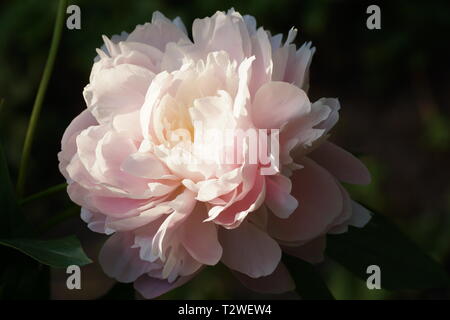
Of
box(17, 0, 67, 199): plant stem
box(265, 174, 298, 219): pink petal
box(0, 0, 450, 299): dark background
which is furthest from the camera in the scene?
box(0, 0, 450, 299): dark background

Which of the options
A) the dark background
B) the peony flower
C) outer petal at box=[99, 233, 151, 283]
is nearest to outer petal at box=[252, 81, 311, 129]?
the peony flower

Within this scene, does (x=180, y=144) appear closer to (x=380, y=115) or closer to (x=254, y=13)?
(x=254, y=13)

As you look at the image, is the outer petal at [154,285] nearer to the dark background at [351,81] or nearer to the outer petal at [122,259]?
the outer petal at [122,259]

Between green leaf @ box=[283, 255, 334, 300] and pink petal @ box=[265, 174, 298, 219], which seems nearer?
pink petal @ box=[265, 174, 298, 219]

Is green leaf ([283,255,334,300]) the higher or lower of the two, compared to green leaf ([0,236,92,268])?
lower

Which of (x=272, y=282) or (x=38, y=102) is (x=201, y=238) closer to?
(x=272, y=282)

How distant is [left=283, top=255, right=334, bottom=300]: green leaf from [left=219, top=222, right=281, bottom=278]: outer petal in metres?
0.10

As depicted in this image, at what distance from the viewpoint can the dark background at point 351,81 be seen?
4.68 ft

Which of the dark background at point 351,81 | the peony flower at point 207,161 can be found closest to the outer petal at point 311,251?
the peony flower at point 207,161

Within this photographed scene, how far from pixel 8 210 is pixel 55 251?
2.9 inches

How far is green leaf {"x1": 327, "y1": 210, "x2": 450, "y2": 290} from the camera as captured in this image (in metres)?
0.51

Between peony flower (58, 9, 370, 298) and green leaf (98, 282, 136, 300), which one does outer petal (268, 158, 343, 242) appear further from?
green leaf (98, 282, 136, 300)

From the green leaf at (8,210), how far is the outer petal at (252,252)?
15 centimetres

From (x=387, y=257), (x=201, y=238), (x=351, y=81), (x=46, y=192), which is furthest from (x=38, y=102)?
(x=351, y=81)
